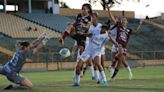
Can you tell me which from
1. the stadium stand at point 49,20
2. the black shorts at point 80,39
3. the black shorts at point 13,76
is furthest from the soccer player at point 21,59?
the stadium stand at point 49,20

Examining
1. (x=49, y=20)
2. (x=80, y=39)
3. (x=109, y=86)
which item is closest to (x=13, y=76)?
(x=109, y=86)

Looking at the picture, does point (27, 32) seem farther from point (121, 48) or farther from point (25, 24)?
point (121, 48)

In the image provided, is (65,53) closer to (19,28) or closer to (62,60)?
(62,60)

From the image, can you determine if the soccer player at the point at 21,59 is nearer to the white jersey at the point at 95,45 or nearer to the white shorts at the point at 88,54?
the white shorts at the point at 88,54

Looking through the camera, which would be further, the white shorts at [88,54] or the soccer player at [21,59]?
the white shorts at [88,54]

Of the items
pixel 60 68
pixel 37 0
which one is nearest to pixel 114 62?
pixel 60 68

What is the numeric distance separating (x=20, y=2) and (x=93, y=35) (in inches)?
2194

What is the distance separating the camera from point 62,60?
46656 millimetres

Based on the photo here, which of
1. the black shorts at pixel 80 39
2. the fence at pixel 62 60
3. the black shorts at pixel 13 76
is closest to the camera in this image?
the black shorts at pixel 13 76

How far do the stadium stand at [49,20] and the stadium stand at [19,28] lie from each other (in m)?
1.60

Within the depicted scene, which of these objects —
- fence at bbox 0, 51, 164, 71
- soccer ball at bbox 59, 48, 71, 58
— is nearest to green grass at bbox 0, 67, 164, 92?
soccer ball at bbox 59, 48, 71, 58

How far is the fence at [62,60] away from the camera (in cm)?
4347

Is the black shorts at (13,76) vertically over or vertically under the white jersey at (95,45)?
under

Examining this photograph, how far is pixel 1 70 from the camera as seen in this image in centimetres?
1484
